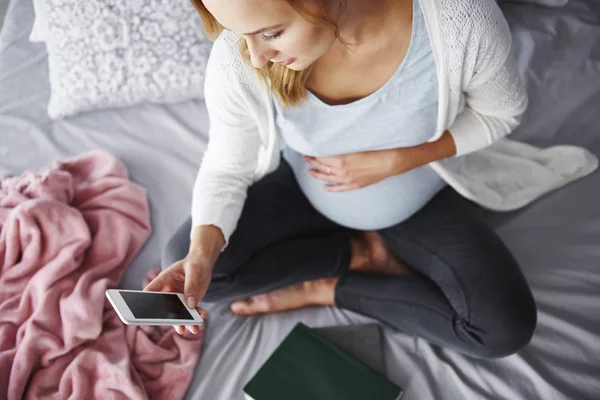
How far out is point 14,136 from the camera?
1.26 metres

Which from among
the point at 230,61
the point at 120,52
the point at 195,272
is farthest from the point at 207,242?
the point at 120,52

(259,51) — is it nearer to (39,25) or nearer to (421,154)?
(421,154)

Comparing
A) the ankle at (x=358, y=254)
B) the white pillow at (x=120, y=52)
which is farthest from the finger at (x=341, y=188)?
the white pillow at (x=120, y=52)

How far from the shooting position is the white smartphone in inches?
26.9

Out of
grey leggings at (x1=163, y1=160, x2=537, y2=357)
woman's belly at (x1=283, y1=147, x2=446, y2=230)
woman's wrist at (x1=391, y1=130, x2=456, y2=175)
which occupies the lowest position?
grey leggings at (x1=163, y1=160, x2=537, y2=357)

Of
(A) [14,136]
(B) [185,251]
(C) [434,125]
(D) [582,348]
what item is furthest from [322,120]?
(A) [14,136]

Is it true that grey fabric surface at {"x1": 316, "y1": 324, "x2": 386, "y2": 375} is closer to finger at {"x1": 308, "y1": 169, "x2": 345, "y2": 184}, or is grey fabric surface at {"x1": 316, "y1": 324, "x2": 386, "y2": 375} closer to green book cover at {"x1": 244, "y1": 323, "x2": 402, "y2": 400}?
green book cover at {"x1": 244, "y1": 323, "x2": 402, "y2": 400}

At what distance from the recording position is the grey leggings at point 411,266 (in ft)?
2.99

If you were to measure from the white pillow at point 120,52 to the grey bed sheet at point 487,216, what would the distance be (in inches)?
2.1

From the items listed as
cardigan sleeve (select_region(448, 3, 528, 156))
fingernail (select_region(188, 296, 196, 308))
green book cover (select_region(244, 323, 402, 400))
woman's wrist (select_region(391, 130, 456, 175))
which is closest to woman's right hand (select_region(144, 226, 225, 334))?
fingernail (select_region(188, 296, 196, 308))

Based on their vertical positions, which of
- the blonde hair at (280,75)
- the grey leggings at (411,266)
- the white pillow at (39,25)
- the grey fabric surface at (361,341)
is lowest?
the grey fabric surface at (361,341)

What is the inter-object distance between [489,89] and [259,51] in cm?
37

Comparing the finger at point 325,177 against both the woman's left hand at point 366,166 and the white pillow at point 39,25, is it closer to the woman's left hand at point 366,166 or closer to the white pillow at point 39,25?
the woman's left hand at point 366,166

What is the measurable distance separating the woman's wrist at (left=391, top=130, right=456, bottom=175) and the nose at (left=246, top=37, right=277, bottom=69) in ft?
0.98
